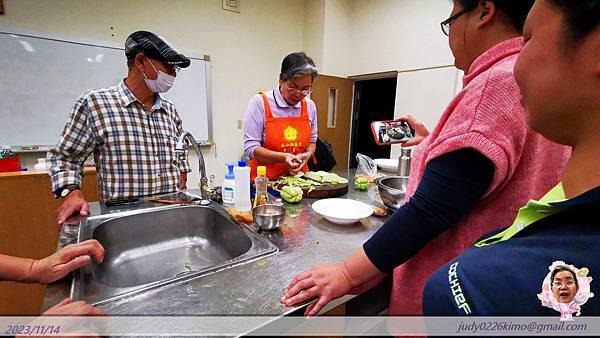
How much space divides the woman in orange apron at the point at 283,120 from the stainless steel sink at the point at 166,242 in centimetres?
57

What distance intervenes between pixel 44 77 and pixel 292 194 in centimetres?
267

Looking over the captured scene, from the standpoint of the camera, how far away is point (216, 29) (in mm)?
3262

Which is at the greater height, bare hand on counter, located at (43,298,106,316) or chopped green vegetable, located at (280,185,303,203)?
chopped green vegetable, located at (280,185,303,203)

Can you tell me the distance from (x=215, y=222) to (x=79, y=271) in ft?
1.71

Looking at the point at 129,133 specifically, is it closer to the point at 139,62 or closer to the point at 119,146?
the point at 119,146

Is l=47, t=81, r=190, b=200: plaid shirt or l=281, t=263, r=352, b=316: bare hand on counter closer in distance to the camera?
l=281, t=263, r=352, b=316: bare hand on counter

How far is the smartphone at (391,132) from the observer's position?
1.22 meters

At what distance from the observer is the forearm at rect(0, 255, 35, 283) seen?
680 mm

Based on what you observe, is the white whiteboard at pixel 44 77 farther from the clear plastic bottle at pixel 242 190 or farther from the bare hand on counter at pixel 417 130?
the bare hand on counter at pixel 417 130

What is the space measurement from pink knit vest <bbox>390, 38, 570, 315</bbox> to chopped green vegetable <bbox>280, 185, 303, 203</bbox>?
738 millimetres

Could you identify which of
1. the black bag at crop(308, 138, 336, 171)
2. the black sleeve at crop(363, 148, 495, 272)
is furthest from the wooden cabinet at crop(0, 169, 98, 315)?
the black sleeve at crop(363, 148, 495, 272)

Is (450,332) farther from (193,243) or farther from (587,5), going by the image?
(193,243)

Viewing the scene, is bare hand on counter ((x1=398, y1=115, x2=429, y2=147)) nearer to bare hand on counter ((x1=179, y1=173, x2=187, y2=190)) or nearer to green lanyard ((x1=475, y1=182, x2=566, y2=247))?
green lanyard ((x1=475, y1=182, x2=566, y2=247))

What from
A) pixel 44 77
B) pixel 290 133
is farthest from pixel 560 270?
pixel 44 77
